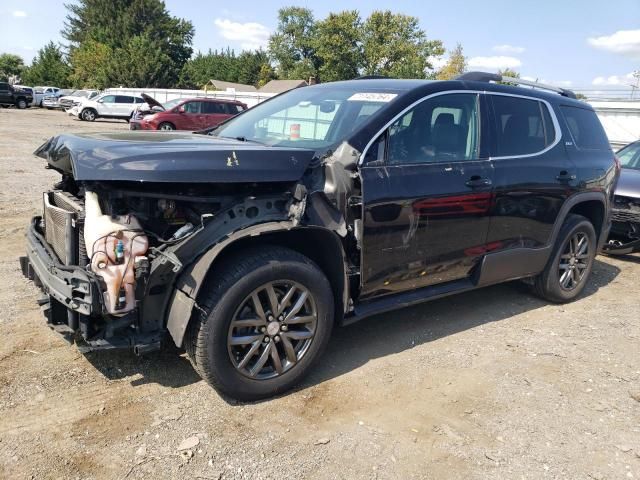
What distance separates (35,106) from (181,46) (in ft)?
103

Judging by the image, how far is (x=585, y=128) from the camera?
5.30m

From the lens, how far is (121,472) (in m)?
2.60

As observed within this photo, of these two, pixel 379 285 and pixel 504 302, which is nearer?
pixel 379 285

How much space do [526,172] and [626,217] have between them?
129 inches

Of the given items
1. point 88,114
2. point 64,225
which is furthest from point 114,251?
point 88,114

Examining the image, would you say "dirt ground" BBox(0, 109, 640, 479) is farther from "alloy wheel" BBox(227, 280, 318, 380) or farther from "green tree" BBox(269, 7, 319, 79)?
"green tree" BBox(269, 7, 319, 79)

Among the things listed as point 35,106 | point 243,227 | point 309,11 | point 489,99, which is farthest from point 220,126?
point 309,11

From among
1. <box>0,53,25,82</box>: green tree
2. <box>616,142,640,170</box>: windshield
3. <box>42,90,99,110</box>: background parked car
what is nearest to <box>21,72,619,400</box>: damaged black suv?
<box>616,142,640,170</box>: windshield

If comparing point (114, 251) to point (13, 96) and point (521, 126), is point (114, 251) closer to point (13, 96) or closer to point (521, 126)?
point (521, 126)

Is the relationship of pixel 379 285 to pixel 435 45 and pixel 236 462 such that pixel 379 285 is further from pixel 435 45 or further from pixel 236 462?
pixel 435 45

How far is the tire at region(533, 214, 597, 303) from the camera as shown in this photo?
5059mm

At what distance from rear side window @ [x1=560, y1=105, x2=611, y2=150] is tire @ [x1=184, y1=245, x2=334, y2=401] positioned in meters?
3.26

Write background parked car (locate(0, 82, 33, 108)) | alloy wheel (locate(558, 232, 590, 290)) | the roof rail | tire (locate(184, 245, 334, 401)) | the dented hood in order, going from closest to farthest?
the dented hood → tire (locate(184, 245, 334, 401)) → the roof rail → alloy wheel (locate(558, 232, 590, 290)) → background parked car (locate(0, 82, 33, 108))

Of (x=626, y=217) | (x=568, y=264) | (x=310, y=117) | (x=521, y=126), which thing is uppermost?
(x=521, y=126)
